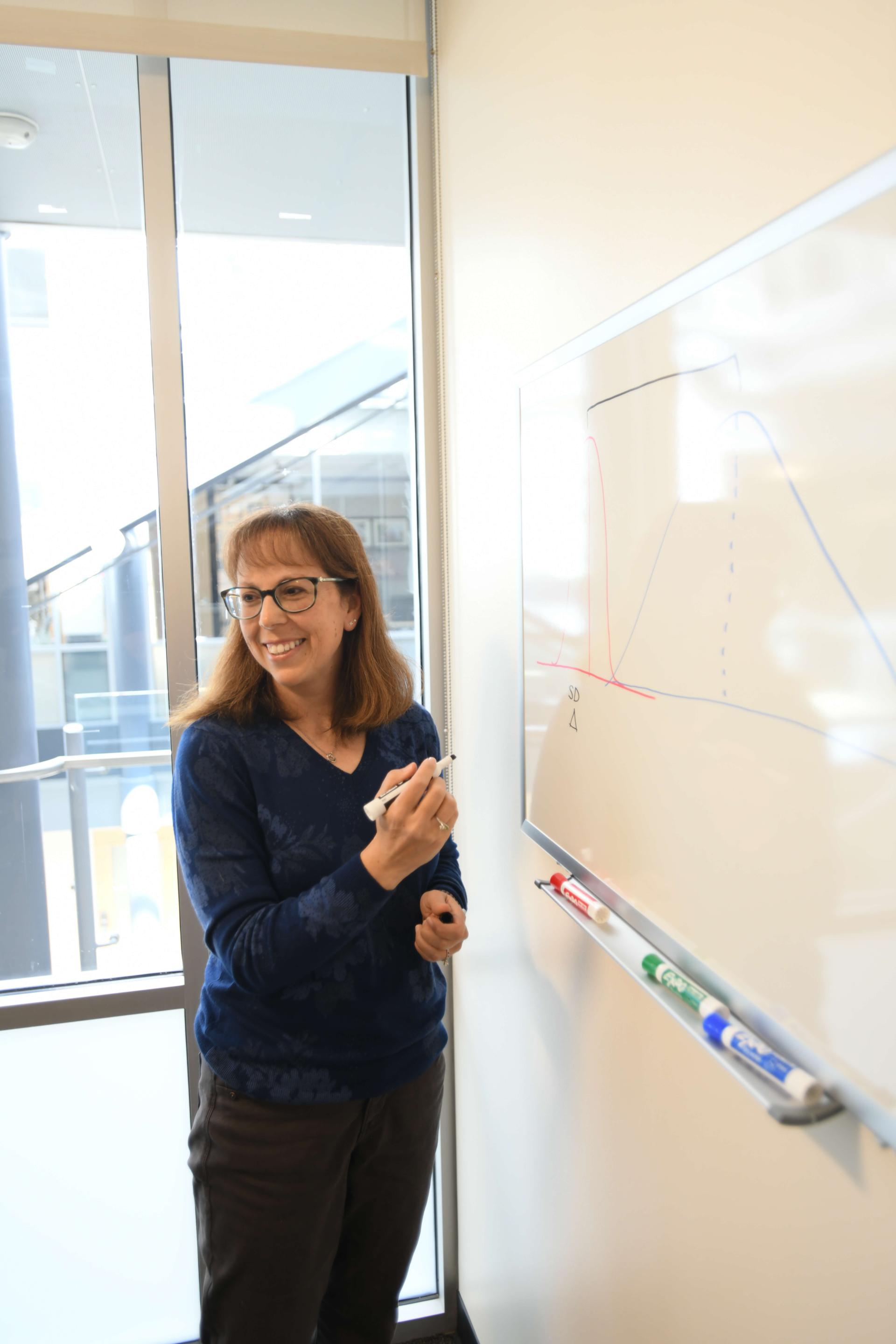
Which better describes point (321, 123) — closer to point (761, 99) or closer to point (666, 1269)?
point (761, 99)

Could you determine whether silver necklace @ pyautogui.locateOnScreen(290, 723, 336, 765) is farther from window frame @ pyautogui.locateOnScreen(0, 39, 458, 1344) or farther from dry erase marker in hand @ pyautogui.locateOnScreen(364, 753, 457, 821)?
window frame @ pyautogui.locateOnScreen(0, 39, 458, 1344)

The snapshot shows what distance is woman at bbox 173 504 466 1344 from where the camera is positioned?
3.81 feet

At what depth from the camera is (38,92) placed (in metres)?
1.71

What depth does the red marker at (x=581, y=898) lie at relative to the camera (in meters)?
1.01

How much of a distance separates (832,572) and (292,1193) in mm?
1133

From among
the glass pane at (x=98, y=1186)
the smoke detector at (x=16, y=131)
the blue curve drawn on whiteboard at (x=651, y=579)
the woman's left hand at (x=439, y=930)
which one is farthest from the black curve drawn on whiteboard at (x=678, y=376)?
the glass pane at (x=98, y=1186)

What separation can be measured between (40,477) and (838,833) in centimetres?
173

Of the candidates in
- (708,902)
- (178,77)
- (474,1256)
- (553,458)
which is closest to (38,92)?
(178,77)

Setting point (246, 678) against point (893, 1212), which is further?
point (246, 678)

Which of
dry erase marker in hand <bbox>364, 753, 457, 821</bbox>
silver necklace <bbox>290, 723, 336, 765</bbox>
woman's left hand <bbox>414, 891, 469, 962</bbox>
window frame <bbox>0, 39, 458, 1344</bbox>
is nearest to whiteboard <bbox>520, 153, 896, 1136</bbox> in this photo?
dry erase marker in hand <bbox>364, 753, 457, 821</bbox>

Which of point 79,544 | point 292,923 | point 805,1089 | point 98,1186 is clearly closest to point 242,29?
point 79,544

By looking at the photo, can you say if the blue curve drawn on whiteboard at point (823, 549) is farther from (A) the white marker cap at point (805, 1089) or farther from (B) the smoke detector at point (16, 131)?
(B) the smoke detector at point (16, 131)

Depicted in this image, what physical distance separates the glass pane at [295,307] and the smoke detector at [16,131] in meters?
0.29

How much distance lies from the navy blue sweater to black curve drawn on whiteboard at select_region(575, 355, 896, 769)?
0.50 meters
